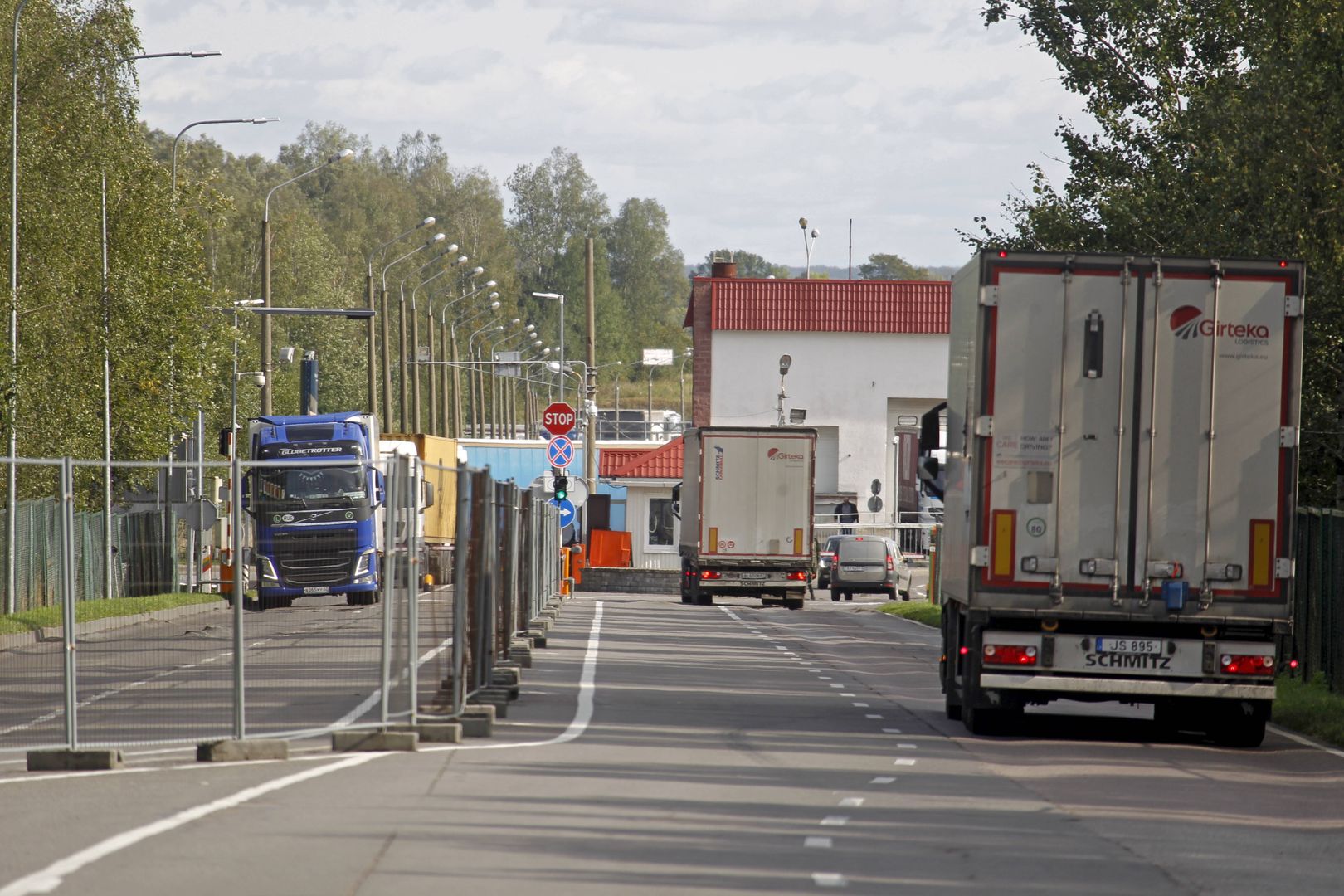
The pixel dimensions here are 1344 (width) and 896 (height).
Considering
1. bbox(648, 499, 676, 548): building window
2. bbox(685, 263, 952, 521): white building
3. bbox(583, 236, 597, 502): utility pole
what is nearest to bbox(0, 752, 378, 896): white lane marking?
bbox(583, 236, 597, 502): utility pole

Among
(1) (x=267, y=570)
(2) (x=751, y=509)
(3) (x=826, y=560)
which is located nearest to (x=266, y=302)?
(2) (x=751, y=509)

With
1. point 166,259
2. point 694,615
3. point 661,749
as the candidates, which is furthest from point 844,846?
point 166,259

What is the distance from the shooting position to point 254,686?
1555cm

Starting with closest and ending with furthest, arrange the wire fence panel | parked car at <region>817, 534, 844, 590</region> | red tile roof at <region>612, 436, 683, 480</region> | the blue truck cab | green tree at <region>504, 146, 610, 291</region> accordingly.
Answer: the blue truck cab < the wire fence panel < parked car at <region>817, 534, 844, 590</region> < red tile roof at <region>612, 436, 683, 480</region> < green tree at <region>504, 146, 610, 291</region>

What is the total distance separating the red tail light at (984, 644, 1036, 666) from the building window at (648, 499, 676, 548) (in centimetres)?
5552

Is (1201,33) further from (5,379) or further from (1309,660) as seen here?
(5,379)

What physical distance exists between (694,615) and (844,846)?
92.8 feet

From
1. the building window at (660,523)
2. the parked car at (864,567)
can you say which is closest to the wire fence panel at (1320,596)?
the parked car at (864,567)

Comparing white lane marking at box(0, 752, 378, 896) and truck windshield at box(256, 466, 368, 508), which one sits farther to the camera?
truck windshield at box(256, 466, 368, 508)

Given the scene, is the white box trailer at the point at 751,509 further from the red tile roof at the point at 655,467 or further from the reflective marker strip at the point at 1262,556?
the red tile roof at the point at 655,467

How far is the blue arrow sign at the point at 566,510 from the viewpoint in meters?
39.2

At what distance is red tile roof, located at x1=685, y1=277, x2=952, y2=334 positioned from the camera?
80500mm

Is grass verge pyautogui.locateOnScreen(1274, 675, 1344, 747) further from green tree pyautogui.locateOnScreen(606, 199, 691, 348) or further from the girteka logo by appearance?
green tree pyautogui.locateOnScreen(606, 199, 691, 348)

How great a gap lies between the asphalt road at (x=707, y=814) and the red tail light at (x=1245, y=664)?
2.04ft
